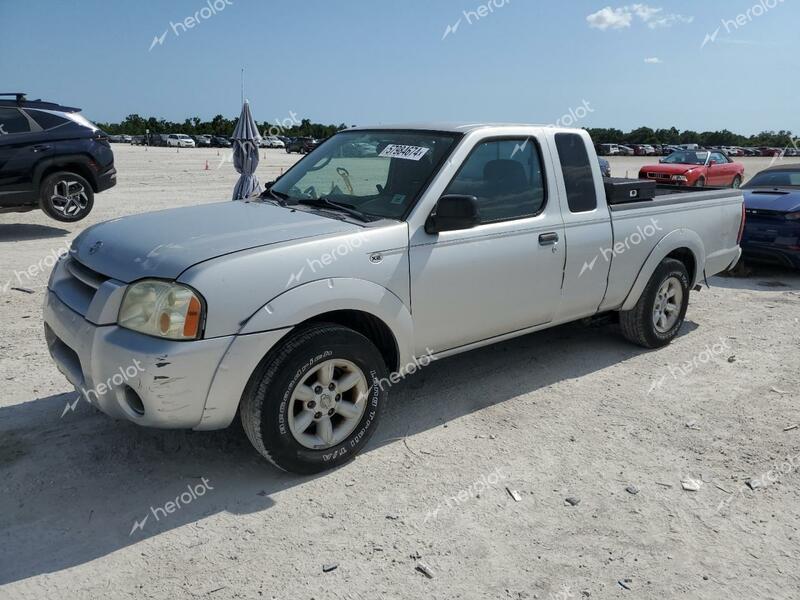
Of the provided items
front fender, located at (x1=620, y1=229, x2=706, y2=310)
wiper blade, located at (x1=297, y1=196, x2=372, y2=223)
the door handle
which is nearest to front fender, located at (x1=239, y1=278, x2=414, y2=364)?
wiper blade, located at (x1=297, y1=196, x2=372, y2=223)

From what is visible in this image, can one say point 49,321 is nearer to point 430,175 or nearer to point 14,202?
point 430,175

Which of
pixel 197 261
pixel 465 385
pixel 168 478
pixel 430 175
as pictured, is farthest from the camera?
pixel 465 385

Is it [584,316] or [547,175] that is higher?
[547,175]

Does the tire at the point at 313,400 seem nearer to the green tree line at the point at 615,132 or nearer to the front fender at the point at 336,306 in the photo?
the front fender at the point at 336,306

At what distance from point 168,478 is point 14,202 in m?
8.42

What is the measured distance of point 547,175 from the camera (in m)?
4.68

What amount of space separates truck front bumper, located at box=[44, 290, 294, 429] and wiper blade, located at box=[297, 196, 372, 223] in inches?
38.8

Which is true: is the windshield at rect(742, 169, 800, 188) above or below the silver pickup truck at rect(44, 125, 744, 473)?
above

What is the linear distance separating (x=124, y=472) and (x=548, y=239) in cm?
300

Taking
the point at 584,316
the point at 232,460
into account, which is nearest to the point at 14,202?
the point at 232,460

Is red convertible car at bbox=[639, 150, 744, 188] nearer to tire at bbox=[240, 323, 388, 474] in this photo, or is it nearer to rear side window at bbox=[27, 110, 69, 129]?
rear side window at bbox=[27, 110, 69, 129]

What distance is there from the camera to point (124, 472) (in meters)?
3.63

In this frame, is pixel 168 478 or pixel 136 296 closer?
pixel 136 296

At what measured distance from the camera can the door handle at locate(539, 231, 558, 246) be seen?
14.8 ft
